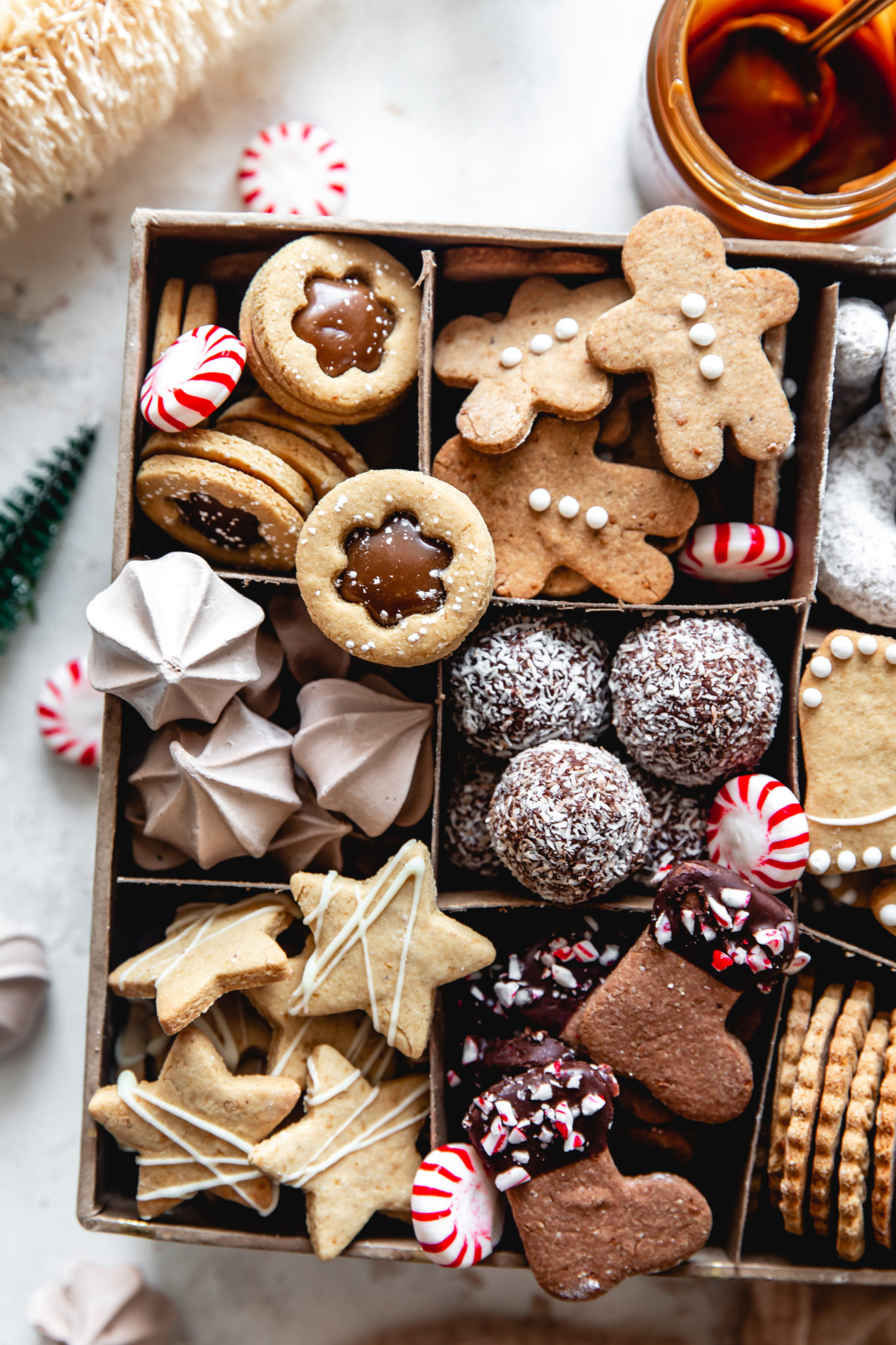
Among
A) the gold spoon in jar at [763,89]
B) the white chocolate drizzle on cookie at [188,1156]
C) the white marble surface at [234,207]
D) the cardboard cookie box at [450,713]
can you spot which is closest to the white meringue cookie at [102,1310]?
the white marble surface at [234,207]

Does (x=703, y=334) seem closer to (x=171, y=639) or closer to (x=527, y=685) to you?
(x=527, y=685)

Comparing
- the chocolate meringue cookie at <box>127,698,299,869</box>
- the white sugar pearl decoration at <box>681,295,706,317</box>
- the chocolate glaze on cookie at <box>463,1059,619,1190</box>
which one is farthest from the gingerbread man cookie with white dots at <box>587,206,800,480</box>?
the chocolate glaze on cookie at <box>463,1059,619,1190</box>

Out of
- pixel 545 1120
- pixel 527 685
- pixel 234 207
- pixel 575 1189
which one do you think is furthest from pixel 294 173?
pixel 575 1189

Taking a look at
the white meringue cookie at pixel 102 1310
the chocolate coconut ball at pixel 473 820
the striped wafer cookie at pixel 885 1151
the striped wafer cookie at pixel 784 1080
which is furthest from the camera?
the white meringue cookie at pixel 102 1310

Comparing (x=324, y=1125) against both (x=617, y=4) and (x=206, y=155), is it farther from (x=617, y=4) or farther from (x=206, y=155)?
(x=617, y=4)

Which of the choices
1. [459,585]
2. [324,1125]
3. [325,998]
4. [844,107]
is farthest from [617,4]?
[324,1125]

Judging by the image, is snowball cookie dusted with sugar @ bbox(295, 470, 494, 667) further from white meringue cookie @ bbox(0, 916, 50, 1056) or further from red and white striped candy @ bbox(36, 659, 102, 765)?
white meringue cookie @ bbox(0, 916, 50, 1056)

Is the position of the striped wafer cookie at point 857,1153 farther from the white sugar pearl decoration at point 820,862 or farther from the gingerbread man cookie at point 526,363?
the gingerbread man cookie at point 526,363
